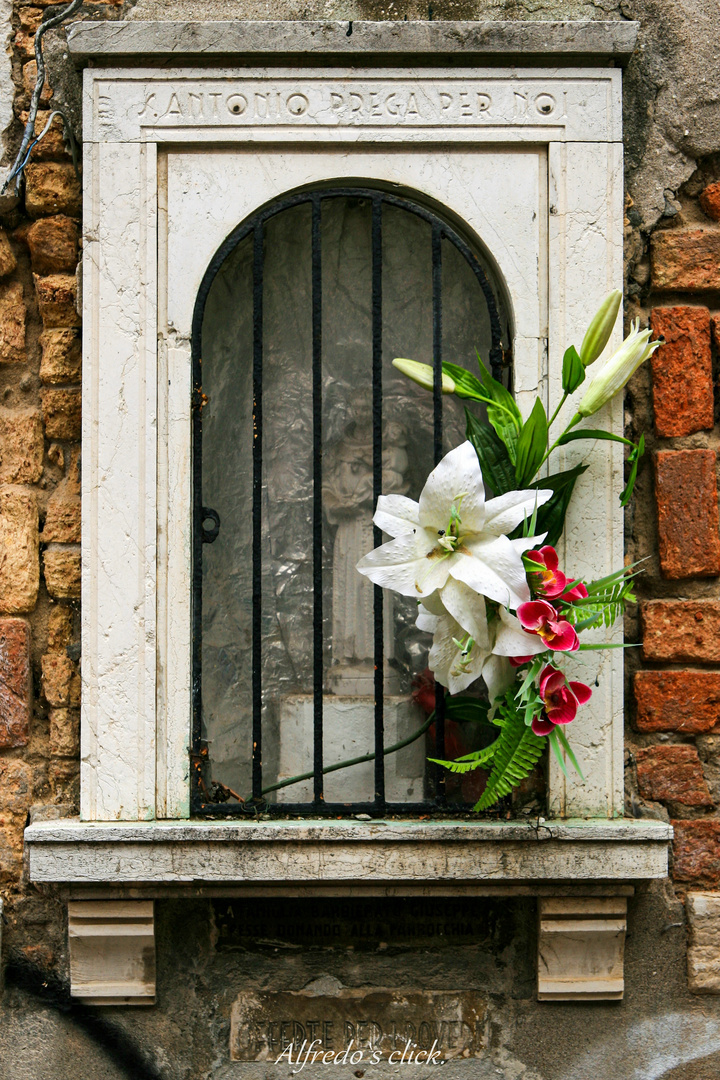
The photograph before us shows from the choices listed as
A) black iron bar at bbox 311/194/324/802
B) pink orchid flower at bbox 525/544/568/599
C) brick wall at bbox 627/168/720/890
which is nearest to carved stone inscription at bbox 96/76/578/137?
black iron bar at bbox 311/194/324/802

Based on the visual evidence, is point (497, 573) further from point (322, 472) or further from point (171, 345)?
point (171, 345)

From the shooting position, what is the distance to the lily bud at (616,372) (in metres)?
1.96

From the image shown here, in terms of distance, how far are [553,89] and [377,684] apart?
1329 millimetres

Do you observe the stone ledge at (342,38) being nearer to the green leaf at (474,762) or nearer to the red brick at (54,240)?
the red brick at (54,240)

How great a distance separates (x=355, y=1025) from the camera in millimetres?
2070

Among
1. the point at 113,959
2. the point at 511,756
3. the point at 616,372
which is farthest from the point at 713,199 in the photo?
the point at 113,959

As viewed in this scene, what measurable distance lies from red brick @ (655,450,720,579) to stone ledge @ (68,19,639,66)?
2.93ft

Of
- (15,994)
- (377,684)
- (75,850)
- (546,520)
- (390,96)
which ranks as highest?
(390,96)

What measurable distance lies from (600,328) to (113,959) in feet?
5.38

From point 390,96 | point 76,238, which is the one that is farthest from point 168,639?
point 390,96

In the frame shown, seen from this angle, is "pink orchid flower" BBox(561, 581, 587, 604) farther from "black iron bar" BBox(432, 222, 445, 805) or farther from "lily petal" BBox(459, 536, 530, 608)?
"black iron bar" BBox(432, 222, 445, 805)

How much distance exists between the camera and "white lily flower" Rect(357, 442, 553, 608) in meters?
1.81

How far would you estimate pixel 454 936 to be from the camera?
210 centimetres

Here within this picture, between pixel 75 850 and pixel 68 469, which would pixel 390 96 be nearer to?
pixel 68 469
